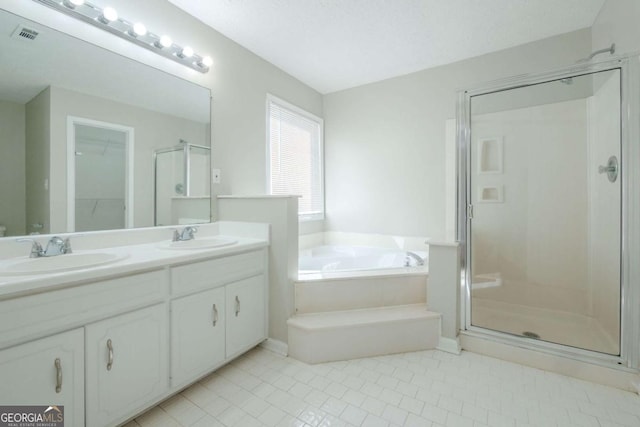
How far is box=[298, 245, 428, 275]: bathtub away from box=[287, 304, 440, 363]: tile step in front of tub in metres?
0.65

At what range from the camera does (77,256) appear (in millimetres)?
1366

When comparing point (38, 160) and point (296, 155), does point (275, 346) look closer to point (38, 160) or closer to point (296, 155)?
point (38, 160)

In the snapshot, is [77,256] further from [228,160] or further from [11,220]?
[228,160]

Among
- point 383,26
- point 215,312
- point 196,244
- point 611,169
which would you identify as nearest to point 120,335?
point 215,312

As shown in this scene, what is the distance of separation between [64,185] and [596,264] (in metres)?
3.44

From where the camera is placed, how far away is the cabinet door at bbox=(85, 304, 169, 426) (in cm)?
110

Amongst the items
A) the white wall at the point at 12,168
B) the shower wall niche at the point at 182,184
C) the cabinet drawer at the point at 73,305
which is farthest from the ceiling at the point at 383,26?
the cabinet drawer at the point at 73,305

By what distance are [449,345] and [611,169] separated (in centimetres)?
154

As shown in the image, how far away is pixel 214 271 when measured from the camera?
1.58 m

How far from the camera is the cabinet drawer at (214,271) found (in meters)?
1.42

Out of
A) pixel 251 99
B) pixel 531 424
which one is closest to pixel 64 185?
pixel 251 99

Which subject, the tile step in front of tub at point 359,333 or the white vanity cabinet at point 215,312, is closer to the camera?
the white vanity cabinet at point 215,312

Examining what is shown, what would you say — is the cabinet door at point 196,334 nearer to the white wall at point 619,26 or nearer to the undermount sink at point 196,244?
the undermount sink at point 196,244

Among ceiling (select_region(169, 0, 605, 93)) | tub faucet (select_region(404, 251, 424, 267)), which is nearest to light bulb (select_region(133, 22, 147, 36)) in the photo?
ceiling (select_region(169, 0, 605, 93))
